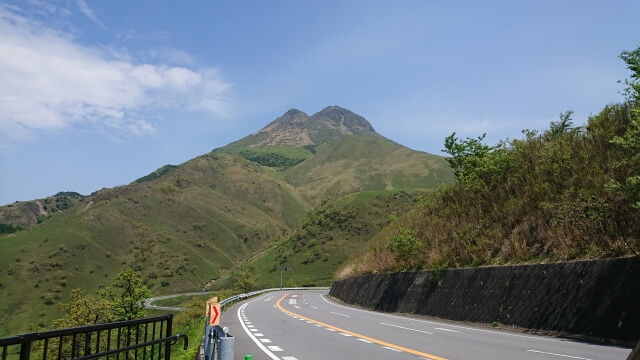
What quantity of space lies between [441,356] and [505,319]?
8726 mm

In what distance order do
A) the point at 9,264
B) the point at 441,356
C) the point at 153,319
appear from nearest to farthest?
the point at 153,319 → the point at 441,356 → the point at 9,264

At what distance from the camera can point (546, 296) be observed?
15.0 metres

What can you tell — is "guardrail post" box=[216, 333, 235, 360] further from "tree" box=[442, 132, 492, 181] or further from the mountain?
the mountain

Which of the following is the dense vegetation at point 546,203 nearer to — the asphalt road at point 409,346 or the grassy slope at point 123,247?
the asphalt road at point 409,346

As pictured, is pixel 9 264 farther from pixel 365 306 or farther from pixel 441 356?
pixel 441 356

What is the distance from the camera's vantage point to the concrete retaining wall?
12.2 meters

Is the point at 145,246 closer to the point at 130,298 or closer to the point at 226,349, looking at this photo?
the point at 130,298

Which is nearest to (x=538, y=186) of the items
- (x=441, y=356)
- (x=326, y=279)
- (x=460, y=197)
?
(x=460, y=197)

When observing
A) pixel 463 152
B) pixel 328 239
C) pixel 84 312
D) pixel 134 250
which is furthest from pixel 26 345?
pixel 134 250

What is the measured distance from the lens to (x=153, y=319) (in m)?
7.34

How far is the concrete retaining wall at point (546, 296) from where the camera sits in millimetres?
12164

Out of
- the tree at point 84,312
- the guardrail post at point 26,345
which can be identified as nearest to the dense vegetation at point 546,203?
the guardrail post at point 26,345

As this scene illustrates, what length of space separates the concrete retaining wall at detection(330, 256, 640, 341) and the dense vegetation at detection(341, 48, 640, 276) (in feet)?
2.67

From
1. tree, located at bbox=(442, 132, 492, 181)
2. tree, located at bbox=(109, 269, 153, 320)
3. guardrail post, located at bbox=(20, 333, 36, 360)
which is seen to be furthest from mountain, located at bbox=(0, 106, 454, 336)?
guardrail post, located at bbox=(20, 333, 36, 360)
